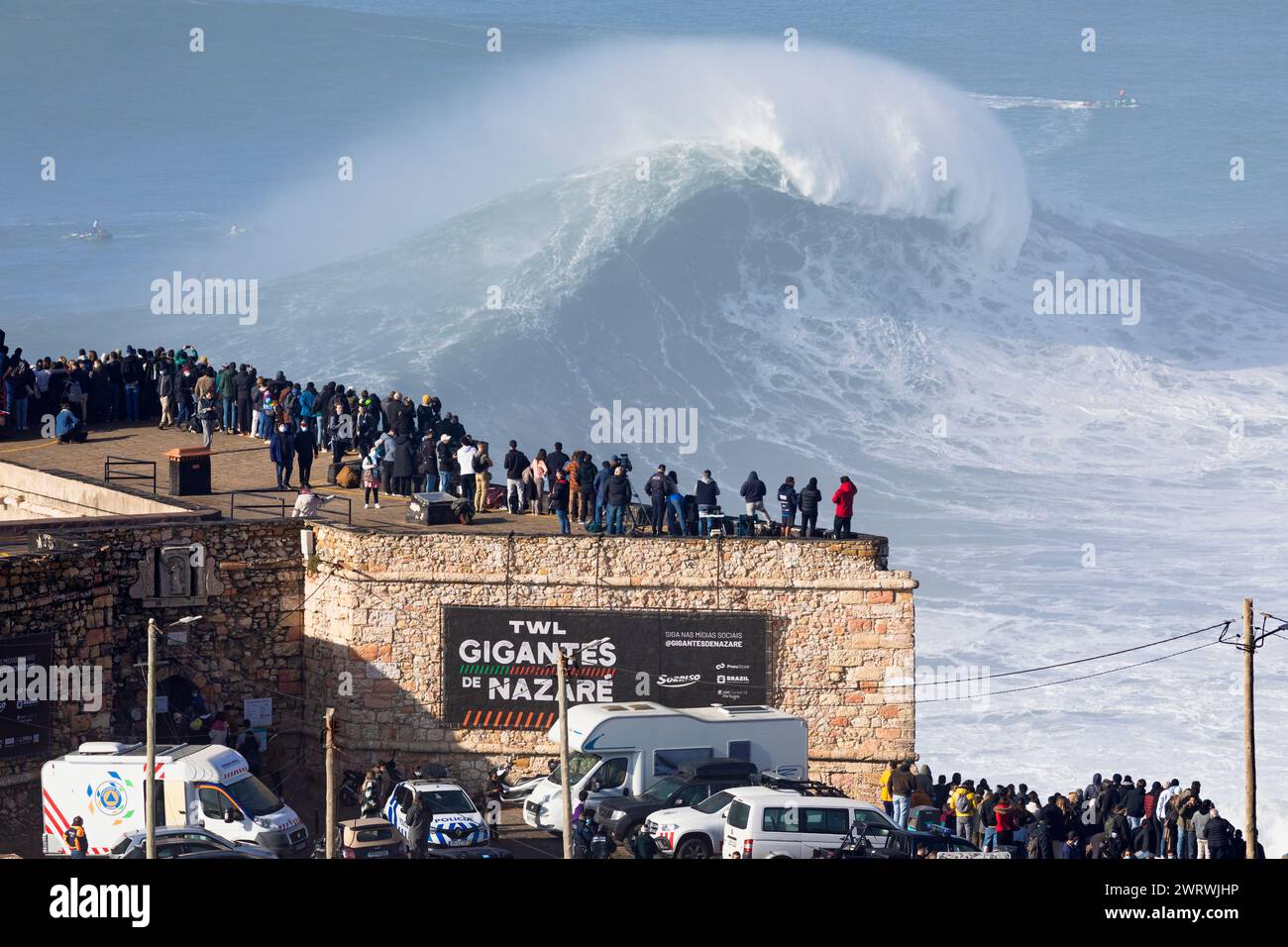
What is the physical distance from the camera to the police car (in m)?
24.2

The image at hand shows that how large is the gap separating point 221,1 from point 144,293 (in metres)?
47.5

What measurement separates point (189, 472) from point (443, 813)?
9.13 metres

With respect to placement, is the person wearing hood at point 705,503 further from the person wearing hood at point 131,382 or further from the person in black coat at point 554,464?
the person wearing hood at point 131,382

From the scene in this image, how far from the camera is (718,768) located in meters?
25.6

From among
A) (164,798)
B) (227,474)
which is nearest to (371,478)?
(227,474)

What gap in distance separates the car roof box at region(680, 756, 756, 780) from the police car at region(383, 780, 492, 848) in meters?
2.82

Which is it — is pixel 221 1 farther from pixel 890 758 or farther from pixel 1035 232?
pixel 890 758

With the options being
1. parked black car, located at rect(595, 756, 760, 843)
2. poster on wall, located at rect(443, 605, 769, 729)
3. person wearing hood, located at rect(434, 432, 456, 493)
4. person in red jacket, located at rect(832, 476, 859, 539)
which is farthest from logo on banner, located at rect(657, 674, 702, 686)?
person wearing hood, located at rect(434, 432, 456, 493)

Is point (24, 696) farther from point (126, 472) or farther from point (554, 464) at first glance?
point (554, 464)

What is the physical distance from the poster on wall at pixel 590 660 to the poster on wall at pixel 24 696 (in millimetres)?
Result: 5630

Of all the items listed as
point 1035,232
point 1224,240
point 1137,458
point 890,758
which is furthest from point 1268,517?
point 1224,240

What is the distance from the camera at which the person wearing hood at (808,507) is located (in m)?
28.4

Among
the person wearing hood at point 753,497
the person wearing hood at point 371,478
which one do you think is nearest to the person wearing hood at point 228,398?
the person wearing hood at point 371,478

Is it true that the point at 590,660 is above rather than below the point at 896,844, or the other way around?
above
